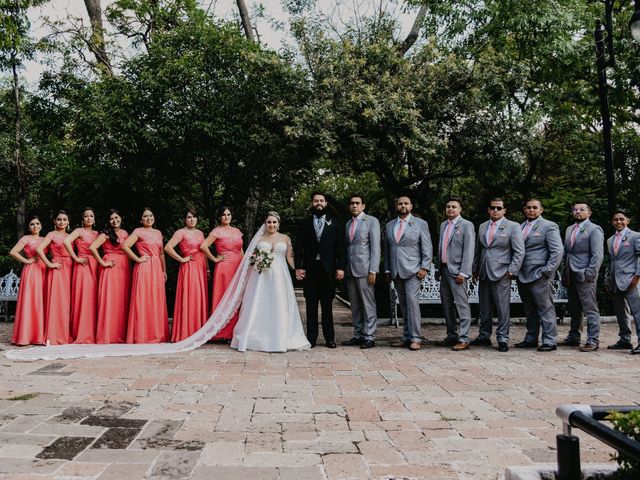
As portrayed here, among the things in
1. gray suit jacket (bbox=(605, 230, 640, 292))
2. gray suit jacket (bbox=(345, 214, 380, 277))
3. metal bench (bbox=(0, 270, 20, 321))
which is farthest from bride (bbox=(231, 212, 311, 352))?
metal bench (bbox=(0, 270, 20, 321))

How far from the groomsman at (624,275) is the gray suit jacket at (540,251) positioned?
2.67ft

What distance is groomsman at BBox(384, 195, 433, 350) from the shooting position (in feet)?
25.4

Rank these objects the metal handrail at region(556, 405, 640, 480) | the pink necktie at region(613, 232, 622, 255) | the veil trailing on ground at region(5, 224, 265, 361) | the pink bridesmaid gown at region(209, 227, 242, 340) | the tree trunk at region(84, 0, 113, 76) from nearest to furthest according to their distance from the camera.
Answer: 1. the metal handrail at region(556, 405, 640, 480)
2. the veil trailing on ground at region(5, 224, 265, 361)
3. the pink necktie at region(613, 232, 622, 255)
4. the pink bridesmaid gown at region(209, 227, 242, 340)
5. the tree trunk at region(84, 0, 113, 76)

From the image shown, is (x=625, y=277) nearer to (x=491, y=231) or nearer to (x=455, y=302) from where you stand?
(x=491, y=231)

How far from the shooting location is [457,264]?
25.5 feet

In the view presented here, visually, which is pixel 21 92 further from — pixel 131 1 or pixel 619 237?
pixel 619 237

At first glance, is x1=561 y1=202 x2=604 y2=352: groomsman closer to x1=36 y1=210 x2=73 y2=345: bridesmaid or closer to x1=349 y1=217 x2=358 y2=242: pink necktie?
x1=349 y1=217 x2=358 y2=242: pink necktie

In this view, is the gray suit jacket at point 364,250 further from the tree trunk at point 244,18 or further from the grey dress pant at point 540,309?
the tree trunk at point 244,18

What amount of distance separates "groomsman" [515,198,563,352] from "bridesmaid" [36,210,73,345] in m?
6.72

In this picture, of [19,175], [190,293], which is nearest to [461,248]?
[190,293]

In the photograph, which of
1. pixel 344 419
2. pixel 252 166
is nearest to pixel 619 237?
pixel 344 419

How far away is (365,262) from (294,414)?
12.6 ft

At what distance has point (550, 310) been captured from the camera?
7.63m

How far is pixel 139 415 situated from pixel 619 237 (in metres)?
6.79
